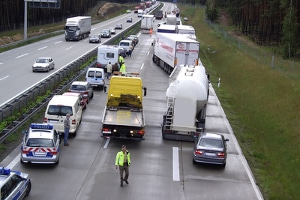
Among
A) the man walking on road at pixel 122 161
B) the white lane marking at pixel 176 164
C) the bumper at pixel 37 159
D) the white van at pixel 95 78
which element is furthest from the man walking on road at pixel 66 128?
the white van at pixel 95 78

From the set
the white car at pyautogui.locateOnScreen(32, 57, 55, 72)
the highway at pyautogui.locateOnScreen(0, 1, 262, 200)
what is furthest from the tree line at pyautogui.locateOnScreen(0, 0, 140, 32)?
the highway at pyautogui.locateOnScreen(0, 1, 262, 200)

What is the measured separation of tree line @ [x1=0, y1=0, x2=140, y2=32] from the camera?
93500 mm

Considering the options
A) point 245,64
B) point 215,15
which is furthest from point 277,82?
point 215,15

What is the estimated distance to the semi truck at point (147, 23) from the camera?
318ft

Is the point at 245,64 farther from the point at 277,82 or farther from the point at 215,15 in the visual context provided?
the point at 215,15

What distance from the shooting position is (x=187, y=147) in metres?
25.3

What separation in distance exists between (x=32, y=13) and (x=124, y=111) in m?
88.4

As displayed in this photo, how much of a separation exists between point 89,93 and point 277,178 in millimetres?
16726

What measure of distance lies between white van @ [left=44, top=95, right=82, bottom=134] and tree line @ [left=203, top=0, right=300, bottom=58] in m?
36.0

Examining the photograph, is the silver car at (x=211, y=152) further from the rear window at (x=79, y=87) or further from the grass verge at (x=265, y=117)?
the rear window at (x=79, y=87)

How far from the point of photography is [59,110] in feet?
81.6

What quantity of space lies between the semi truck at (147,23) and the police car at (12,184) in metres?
82.2

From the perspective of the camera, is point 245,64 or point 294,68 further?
point 245,64

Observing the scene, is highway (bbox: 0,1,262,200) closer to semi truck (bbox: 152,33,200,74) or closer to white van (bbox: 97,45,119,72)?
semi truck (bbox: 152,33,200,74)
